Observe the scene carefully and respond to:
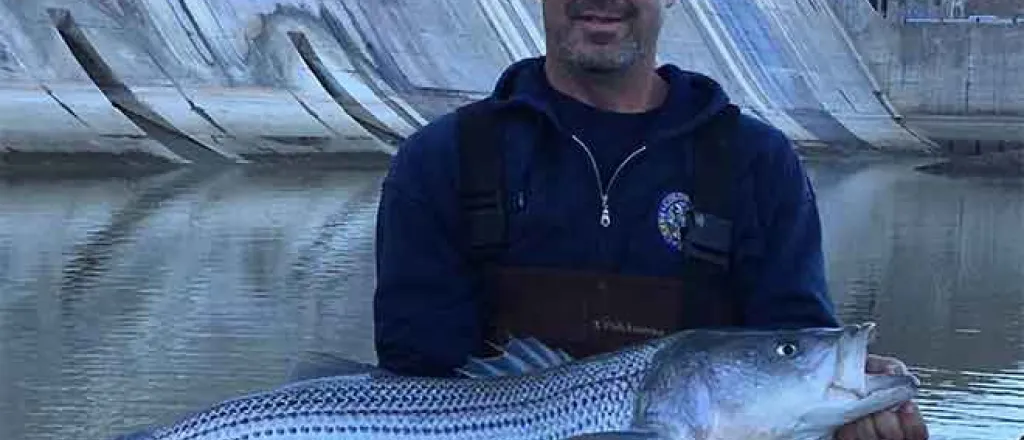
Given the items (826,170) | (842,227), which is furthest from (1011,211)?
(826,170)

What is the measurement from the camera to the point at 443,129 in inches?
147

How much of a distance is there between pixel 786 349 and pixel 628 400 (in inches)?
10.5

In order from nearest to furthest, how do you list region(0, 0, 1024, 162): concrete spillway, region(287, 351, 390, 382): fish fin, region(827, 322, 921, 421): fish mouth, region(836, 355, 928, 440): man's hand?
1. region(827, 322, 921, 421): fish mouth
2. region(836, 355, 928, 440): man's hand
3. region(287, 351, 390, 382): fish fin
4. region(0, 0, 1024, 162): concrete spillway

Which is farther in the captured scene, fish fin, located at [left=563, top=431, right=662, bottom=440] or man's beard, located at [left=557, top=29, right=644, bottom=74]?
man's beard, located at [left=557, top=29, right=644, bottom=74]

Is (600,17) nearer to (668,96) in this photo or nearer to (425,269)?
(668,96)

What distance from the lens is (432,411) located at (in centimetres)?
326

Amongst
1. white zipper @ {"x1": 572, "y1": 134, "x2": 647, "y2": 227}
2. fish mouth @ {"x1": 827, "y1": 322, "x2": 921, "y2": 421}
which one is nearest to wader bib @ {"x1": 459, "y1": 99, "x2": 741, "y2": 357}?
white zipper @ {"x1": 572, "y1": 134, "x2": 647, "y2": 227}

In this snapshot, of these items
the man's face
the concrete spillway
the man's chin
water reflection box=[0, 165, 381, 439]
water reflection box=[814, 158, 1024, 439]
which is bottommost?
water reflection box=[814, 158, 1024, 439]

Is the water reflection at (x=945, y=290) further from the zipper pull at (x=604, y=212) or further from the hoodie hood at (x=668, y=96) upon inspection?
the zipper pull at (x=604, y=212)

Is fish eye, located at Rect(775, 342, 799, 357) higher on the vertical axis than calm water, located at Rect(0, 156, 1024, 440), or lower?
higher

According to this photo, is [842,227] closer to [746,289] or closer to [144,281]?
[144,281]

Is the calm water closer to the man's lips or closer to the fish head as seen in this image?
the man's lips

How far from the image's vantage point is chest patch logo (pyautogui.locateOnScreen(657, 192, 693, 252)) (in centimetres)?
370

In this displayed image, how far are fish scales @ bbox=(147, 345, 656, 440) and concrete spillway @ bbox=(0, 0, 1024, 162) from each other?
1008 inches
